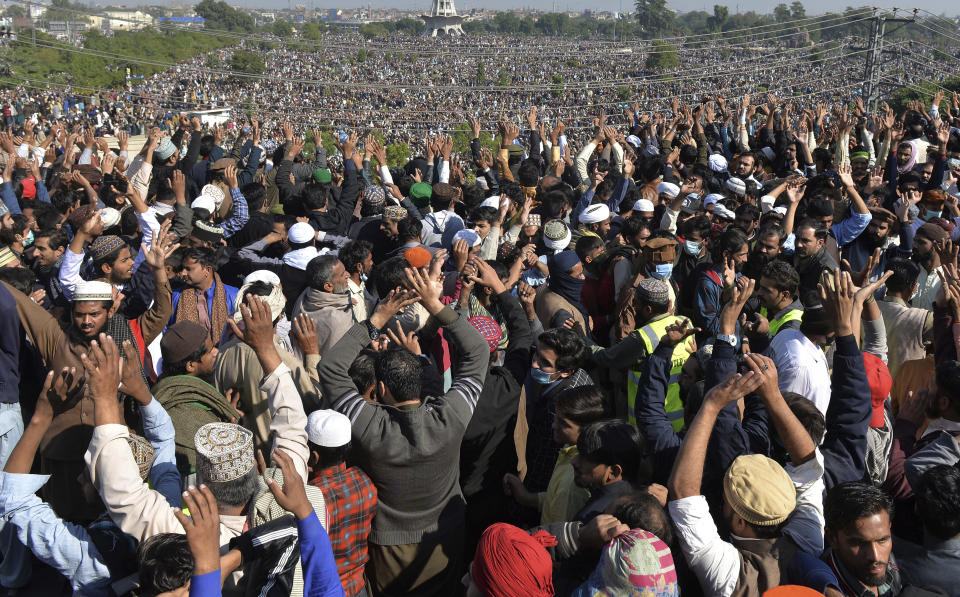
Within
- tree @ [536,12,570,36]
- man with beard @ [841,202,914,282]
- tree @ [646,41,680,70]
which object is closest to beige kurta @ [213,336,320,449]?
man with beard @ [841,202,914,282]

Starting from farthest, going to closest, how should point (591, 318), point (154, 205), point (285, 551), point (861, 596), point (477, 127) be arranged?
1. point (477, 127)
2. point (154, 205)
3. point (591, 318)
4. point (285, 551)
5. point (861, 596)

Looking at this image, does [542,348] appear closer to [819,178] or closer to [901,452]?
[901,452]

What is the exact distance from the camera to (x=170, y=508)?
8.56 ft

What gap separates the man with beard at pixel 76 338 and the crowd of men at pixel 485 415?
1cm

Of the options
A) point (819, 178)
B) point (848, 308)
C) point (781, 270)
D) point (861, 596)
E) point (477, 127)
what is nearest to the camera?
point (861, 596)

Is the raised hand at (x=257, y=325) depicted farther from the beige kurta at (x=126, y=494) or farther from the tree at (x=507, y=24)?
the tree at (x=507, y=24)

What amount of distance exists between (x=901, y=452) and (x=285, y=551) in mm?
2599

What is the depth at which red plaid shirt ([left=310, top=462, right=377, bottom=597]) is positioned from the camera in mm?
2850

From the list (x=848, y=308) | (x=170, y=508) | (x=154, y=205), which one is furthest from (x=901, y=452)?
(x=154, y=205)

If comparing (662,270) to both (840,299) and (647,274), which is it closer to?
(647,274)

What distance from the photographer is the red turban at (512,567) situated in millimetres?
2303

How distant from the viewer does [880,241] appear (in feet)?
20.1

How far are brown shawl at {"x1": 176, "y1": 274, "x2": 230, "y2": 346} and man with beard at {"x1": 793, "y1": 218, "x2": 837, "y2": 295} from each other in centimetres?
383

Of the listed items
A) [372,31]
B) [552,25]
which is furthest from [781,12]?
[372,31]
